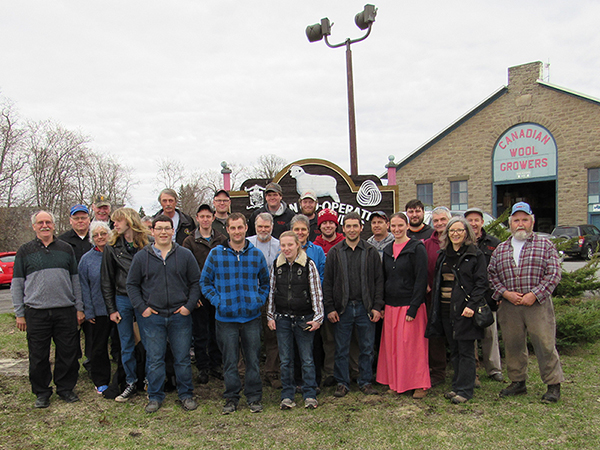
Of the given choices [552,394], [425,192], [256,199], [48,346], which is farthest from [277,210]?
[425,192]

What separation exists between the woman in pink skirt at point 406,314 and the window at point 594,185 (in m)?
21.2

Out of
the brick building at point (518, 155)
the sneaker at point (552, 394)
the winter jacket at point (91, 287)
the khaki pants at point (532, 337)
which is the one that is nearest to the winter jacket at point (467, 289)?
the khaki pants at point (532, 337)

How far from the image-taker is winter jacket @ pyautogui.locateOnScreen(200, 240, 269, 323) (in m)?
4.12

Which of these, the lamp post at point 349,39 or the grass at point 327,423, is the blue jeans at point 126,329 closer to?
the grass at point 327,423

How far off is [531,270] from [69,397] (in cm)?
475

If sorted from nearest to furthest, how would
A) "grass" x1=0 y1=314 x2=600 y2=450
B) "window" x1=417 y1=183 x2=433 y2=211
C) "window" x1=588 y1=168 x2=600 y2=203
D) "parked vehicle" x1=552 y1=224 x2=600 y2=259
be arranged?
"grass" x1=0 y1=314 x2=600 y2=450 → "parked vehicle" x1=552 y1=224 x2=600 y2=259 → "window" x1=588 y1=168 x2=600 y2=203 → "window" x1=417 y1=183 x2=433 y2=211

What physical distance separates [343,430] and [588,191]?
892 inches

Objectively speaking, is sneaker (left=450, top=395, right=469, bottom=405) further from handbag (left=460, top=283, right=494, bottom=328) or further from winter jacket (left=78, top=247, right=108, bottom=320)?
winter jacket (left=78, top=247, right=108, bottom=320)

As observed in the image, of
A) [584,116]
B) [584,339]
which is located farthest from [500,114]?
[584,339]

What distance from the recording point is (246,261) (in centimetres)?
420

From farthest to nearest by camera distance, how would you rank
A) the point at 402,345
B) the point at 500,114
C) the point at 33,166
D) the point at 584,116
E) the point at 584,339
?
1. the point at 33,166
2. the point at 500,114
3. the point at 584,116
4. the point at 584,339
5. the point at 402,345

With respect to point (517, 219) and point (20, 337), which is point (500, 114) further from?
point (20, 337)

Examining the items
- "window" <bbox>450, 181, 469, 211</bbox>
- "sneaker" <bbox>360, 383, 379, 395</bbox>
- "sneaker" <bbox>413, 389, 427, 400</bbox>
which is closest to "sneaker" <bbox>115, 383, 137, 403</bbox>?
"sneaker" <bbox>360, 383, 379, 395</bbox>

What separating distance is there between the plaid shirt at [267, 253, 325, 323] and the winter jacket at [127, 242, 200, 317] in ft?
2.41
